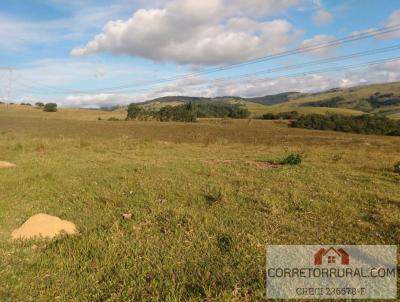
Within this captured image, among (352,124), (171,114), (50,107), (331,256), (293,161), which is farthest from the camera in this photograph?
(50,107)

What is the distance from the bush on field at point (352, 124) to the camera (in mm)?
60625

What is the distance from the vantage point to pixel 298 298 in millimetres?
4934

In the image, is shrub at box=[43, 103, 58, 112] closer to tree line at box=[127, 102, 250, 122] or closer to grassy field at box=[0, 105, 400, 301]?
tree line at box=[127, 102, 250, 122]

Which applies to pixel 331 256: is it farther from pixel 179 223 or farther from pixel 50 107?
pixel 50 107

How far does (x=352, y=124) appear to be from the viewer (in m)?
63.0

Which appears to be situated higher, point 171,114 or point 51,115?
point 51,115

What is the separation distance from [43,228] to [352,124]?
205ft

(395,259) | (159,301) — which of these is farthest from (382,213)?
(159,301)

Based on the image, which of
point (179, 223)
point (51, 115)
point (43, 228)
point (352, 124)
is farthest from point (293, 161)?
point (51, 115)

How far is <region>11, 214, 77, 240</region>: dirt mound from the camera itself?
7844 mm

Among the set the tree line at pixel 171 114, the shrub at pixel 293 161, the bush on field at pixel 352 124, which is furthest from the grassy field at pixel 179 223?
the tree line at pixel 171 114

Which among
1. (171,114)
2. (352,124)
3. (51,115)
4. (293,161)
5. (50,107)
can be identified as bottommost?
(352,124)

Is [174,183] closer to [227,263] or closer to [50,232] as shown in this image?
[50,232]

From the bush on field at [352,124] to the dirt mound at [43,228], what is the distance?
193ft
